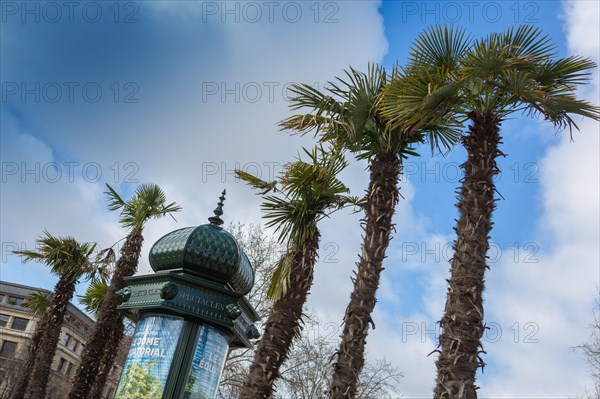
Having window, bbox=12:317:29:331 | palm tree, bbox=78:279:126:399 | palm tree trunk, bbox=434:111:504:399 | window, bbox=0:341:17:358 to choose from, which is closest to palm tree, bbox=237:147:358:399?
palm tree trunk, bbox=434:111:504:399

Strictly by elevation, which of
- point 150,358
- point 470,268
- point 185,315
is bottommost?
point 150,358

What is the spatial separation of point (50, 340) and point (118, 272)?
3.06 metres

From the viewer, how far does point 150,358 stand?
6.45m

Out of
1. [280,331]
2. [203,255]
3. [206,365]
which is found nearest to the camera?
[206,365]

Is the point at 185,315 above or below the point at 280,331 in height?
below

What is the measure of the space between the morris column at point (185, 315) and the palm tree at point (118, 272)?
6270mm

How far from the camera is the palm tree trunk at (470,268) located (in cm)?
668

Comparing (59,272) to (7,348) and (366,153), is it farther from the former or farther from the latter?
(7,348)

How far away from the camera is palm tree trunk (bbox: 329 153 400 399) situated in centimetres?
803

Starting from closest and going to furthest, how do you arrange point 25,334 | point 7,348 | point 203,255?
point 203,255 → point 7,348 → point 25,334

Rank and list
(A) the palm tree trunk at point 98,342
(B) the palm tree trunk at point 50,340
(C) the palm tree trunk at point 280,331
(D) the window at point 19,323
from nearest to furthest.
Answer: (C) the palm tree trunk at point 280,331, (A) the palm tree trunk at point 98,342, (B) the palm tree trunk at point 50,340, (D) the window at point 19,323

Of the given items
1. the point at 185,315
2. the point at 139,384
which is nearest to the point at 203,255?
the point at 185,315

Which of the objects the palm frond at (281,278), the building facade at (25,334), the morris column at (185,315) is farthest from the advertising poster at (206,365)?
the building facade at (25,334)

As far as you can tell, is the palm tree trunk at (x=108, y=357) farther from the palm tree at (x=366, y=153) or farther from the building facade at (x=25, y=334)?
the building facade at (x=25, y=334)
